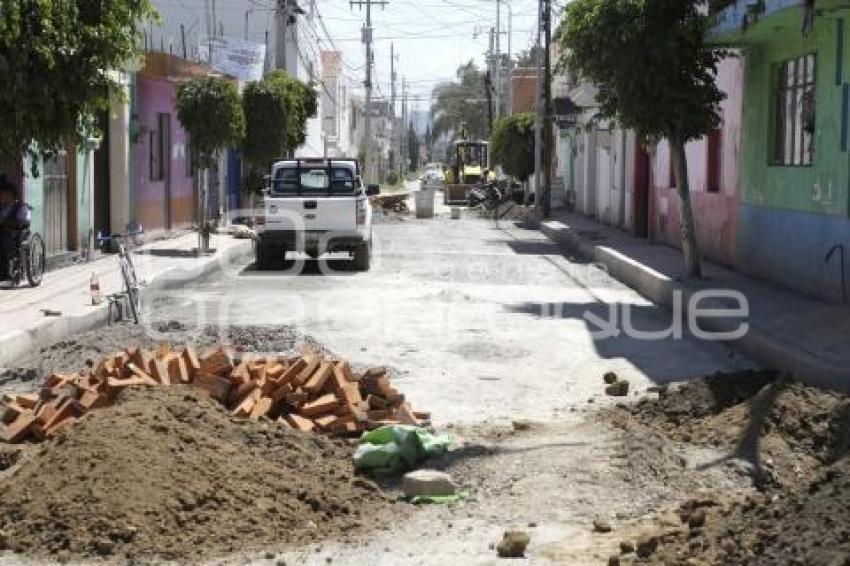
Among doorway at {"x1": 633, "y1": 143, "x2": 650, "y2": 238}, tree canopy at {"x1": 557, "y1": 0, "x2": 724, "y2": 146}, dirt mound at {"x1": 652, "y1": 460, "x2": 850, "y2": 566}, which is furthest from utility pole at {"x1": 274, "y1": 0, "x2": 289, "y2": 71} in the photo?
dirt mound at {"x1": 652, "y1": 460, "x2": 850, "y2": 566}

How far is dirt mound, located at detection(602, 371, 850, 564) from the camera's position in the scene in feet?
16.8

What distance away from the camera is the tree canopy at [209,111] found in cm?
2384

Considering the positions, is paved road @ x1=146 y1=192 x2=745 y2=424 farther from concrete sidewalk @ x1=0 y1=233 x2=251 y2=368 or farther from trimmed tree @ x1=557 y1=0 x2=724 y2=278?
trimmed tree @ x1=557 y1=0 x2=724 y2=278

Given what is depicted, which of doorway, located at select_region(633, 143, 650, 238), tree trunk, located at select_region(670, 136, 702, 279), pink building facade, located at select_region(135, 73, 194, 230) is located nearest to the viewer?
tree trunk, located at select_region(670, 136, 702, 279)

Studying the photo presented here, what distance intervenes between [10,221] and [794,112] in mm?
11009

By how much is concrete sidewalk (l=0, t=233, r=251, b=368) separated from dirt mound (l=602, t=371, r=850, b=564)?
19.6 ft

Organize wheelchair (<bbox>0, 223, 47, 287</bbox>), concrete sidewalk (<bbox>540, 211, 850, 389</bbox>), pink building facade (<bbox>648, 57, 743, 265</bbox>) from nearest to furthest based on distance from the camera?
concrete sidewalk (<bbox>540, 211, 850, 389</bbox>) → wheelchair (<bbox>0, 223, 47, 287</bbox>) → pink building facade (<bbox>648, 57, 743, 265</bbox>)

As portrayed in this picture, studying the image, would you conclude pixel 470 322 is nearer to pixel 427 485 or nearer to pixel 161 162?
pixel 427 485

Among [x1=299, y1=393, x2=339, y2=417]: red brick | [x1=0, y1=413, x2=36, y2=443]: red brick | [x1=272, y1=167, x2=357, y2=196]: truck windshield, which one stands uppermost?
[x1=272, y1=167, x2=357, y2=196]: truck windshield

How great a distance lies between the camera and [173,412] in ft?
24.0

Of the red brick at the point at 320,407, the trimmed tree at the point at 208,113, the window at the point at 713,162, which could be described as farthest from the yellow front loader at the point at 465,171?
the red brick at the point at 320,407

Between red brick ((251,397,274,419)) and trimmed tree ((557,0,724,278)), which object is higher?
trimmed tree ((557,0,724,278))

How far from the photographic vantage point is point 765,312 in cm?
1443

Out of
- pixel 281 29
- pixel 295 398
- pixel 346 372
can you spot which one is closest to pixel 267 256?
pixel 346 372
